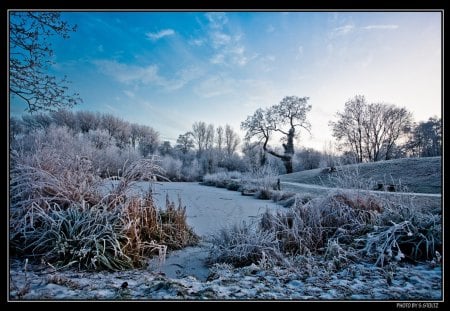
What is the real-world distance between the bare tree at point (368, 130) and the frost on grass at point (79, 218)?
14.2m

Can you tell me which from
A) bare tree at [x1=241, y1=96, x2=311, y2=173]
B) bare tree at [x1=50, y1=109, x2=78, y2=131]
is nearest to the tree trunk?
bare tree at [x1=241, y1=96, x2=311, y2=173]

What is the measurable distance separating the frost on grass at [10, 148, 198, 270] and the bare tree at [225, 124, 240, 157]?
62.6 ft

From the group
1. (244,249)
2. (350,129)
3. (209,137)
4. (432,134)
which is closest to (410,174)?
(350,129)

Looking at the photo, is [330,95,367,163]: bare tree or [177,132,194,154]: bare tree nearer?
[330,95,367,163]: bare tree

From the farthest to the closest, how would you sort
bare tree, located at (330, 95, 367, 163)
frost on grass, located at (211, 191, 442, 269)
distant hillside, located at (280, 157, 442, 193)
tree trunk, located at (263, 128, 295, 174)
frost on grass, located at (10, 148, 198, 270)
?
1. tree trunk, located at (263, 128, 295, 174)
2. bare tree, located at (330, 95, 367, 163)
3. distant hillside, located at (280, 157, 442, 193)
4. frost on grass, located at (211, 191, 442, 269)
5. frost on grass, located at (10, 148, 198, 270)

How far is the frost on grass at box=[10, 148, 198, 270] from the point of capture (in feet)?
6.72

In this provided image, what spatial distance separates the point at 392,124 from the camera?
14711 millimetres

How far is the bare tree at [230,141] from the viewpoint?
22.5 m

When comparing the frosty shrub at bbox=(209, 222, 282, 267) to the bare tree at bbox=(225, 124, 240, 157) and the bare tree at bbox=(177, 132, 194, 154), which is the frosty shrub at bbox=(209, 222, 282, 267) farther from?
the bare tree at bbox=(225, 124, 240, 157)

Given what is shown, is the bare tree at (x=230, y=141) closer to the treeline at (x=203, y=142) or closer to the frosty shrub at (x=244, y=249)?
the treeline at (x=203, y=142)

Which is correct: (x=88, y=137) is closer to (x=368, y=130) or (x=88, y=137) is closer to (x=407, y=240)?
(x=407, y=240)

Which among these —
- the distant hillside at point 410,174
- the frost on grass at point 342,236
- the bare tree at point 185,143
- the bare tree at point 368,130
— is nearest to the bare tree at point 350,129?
the bare tree at point 368,130

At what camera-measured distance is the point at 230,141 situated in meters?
23.2
